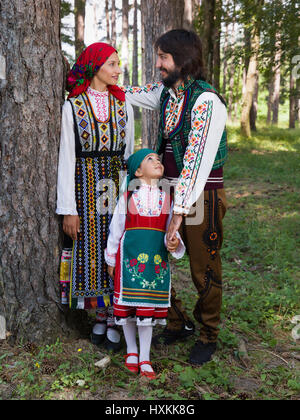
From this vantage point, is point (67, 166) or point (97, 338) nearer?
point (67, 166)

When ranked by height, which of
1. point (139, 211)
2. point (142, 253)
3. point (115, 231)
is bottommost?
point (142, 253)

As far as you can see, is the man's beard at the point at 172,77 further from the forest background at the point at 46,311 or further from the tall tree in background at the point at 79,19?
the tall tree in background at the point at 79,19

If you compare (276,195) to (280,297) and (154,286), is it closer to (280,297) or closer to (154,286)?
(280,297)

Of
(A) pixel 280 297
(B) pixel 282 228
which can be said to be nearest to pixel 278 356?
(A) pixel 280 297

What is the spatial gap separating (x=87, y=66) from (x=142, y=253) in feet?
4.30

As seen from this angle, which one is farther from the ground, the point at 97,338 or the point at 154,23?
the point at 154,23

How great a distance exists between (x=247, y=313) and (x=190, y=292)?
2.23 feet

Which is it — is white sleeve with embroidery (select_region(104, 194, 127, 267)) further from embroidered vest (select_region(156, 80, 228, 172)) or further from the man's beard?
the man's beard

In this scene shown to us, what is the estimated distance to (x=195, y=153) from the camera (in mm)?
2844

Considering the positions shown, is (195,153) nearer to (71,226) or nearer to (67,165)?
(67,165)

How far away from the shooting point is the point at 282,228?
6.32 meters

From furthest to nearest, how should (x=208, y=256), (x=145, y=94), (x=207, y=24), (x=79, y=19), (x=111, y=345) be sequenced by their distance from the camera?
(x=79, y=19) < (x=207, y=24) < (x=145, y=94) < (x=111, y=345) < (x=208, y=256)

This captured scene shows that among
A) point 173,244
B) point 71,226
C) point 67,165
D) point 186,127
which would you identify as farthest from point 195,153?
point 71,226

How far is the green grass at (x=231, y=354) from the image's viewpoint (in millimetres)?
2717
